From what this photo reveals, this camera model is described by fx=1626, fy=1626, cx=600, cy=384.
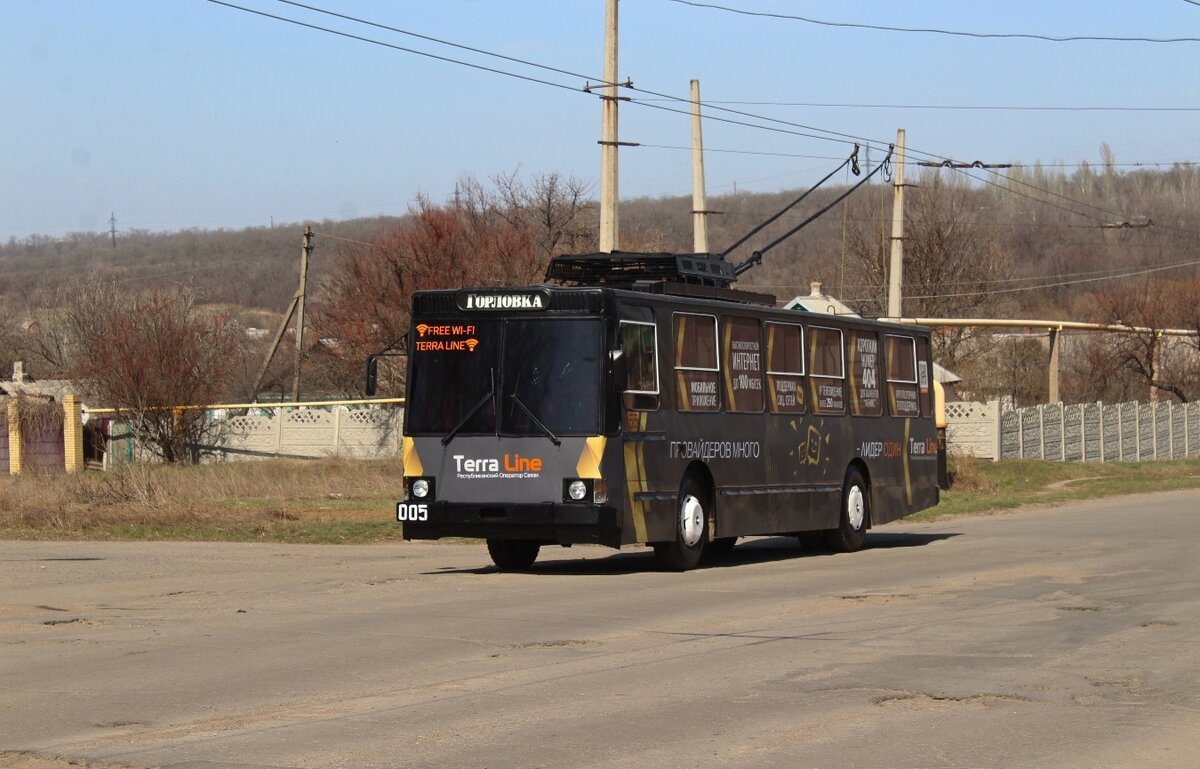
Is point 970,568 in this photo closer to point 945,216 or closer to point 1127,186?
point 945,216

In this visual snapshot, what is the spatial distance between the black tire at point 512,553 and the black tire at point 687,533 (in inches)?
57.8

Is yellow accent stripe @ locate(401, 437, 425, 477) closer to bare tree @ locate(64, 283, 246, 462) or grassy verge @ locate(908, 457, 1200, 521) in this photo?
grassy verge @ locate(908, 457, 1200, 521)

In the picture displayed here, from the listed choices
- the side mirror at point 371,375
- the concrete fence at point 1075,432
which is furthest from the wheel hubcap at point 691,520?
the concrete fence at point 1075,432

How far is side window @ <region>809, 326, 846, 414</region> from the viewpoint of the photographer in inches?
803

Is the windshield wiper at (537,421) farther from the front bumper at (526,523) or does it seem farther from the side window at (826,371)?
the side window at (826,371)

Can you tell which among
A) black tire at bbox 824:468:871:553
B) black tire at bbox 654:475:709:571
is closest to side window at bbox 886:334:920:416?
black tire at bbox 824:468:871:553

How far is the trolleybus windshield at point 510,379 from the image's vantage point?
16203 millimetres

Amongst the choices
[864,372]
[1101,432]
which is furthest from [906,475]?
[1101,432]

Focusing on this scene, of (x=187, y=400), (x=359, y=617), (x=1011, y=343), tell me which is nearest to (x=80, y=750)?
(x=359, y=617)

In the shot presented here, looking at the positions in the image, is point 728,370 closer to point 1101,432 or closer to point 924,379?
point 924,379

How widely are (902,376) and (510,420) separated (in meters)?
8.64

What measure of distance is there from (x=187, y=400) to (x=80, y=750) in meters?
37.6

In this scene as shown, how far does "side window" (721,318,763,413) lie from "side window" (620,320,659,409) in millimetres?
1573

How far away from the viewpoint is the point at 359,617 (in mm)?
12906
